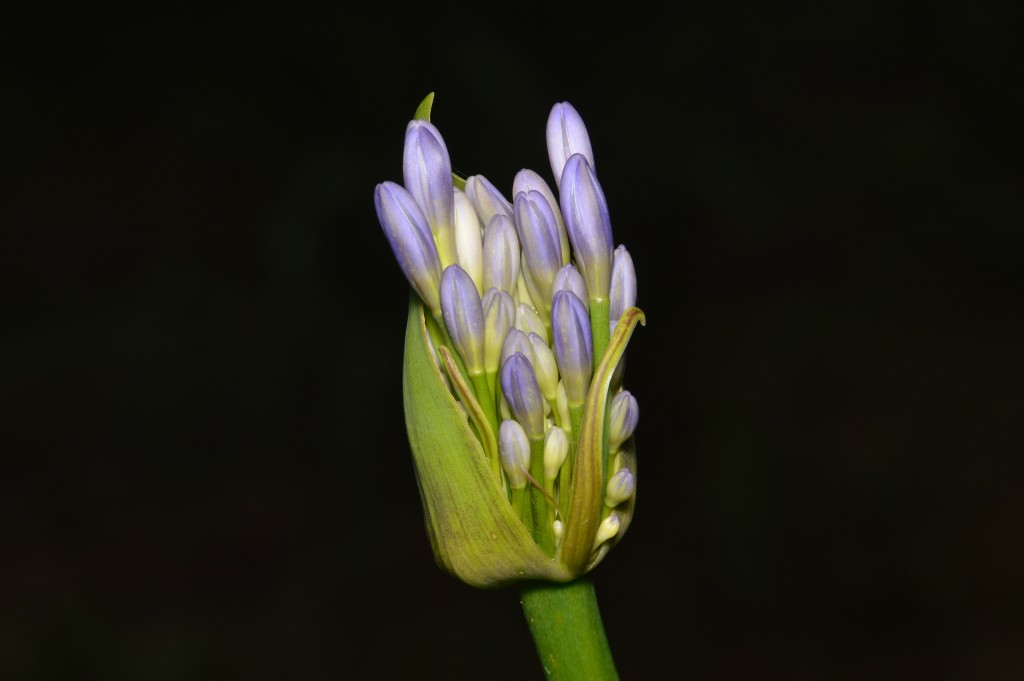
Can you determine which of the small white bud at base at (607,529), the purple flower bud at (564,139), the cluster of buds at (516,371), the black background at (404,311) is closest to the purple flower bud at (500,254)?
the cluster of buds at (516,371)

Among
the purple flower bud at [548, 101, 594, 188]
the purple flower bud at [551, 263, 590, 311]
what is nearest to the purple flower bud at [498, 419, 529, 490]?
the purple flower bud at [551, 263, 590, 311]

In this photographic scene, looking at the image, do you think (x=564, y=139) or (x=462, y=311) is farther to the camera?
(x=564, y=139)

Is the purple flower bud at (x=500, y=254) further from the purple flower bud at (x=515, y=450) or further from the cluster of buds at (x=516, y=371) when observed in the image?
the purple flower bud at (x=515, y=450)

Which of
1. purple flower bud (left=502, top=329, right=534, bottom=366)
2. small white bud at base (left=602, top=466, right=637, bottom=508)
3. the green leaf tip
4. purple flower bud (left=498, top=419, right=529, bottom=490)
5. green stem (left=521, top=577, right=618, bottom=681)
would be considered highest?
the green leaf tip

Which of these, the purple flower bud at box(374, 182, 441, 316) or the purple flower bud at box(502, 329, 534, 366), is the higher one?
the purple flower bud at box(374, 182, 441, 316)

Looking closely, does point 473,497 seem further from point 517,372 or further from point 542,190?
point 542,190

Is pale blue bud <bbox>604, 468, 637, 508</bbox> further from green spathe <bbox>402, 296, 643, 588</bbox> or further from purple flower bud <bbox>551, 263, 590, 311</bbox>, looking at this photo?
purple flower bud <bbox>551, 263, 590, 311</bbox>

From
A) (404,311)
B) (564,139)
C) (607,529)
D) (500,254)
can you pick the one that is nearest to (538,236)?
(500,254)

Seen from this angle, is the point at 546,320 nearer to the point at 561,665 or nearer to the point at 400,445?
the point at 561,665
